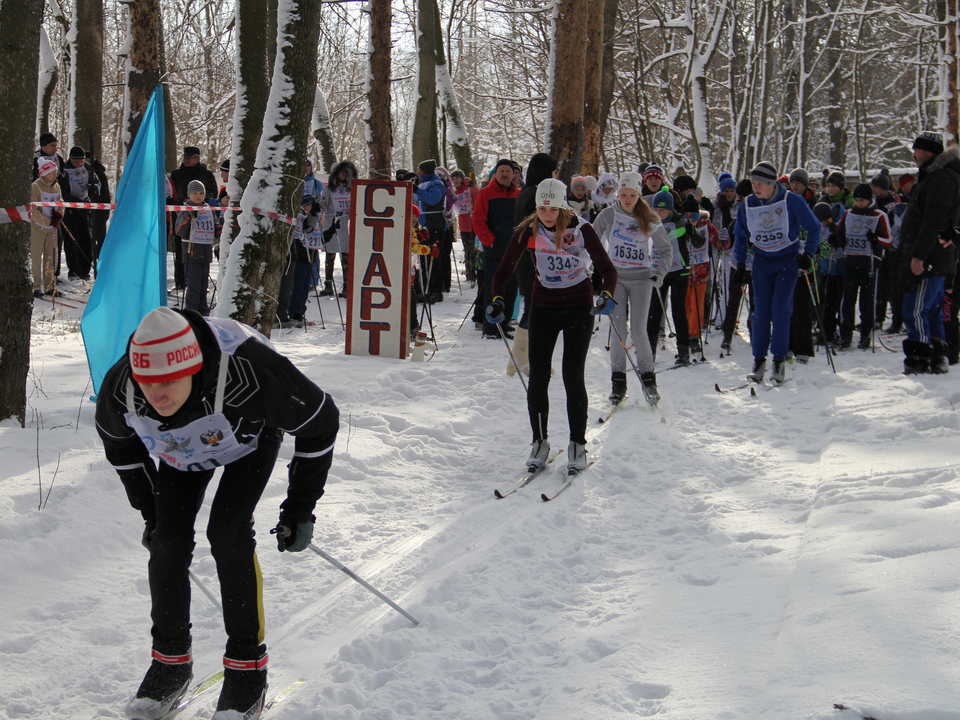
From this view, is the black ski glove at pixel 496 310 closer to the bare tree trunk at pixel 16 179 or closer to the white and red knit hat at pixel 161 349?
the bare tree trunk at pixel 16 179

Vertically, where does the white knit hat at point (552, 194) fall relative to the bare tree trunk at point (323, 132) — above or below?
below

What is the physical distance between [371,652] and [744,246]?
7.17 m

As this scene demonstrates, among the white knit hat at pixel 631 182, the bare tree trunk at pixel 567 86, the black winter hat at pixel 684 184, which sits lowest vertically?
the white knit hat at pixel 631 182

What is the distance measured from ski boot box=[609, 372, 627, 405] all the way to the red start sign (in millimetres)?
2561

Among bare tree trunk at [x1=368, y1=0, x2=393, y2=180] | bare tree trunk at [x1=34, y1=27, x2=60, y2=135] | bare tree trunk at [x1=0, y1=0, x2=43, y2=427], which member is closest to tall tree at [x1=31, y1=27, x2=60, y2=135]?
bare tree trunk at [x1=34, y1=27, x2=60, y2=135]

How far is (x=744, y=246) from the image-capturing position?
9383 mm

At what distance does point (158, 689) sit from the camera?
3.06 m

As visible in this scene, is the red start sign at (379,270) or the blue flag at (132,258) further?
the red start sign at (379,270)

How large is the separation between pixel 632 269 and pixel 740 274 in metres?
2.42

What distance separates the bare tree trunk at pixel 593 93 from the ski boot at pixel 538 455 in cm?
915

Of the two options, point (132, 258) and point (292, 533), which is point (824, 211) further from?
point (292, 533)

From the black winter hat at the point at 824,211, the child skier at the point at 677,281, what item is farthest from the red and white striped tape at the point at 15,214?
the black winter hat at the point at 824,211

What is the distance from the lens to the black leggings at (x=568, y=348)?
6.00m

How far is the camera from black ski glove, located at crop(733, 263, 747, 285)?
963 cm
